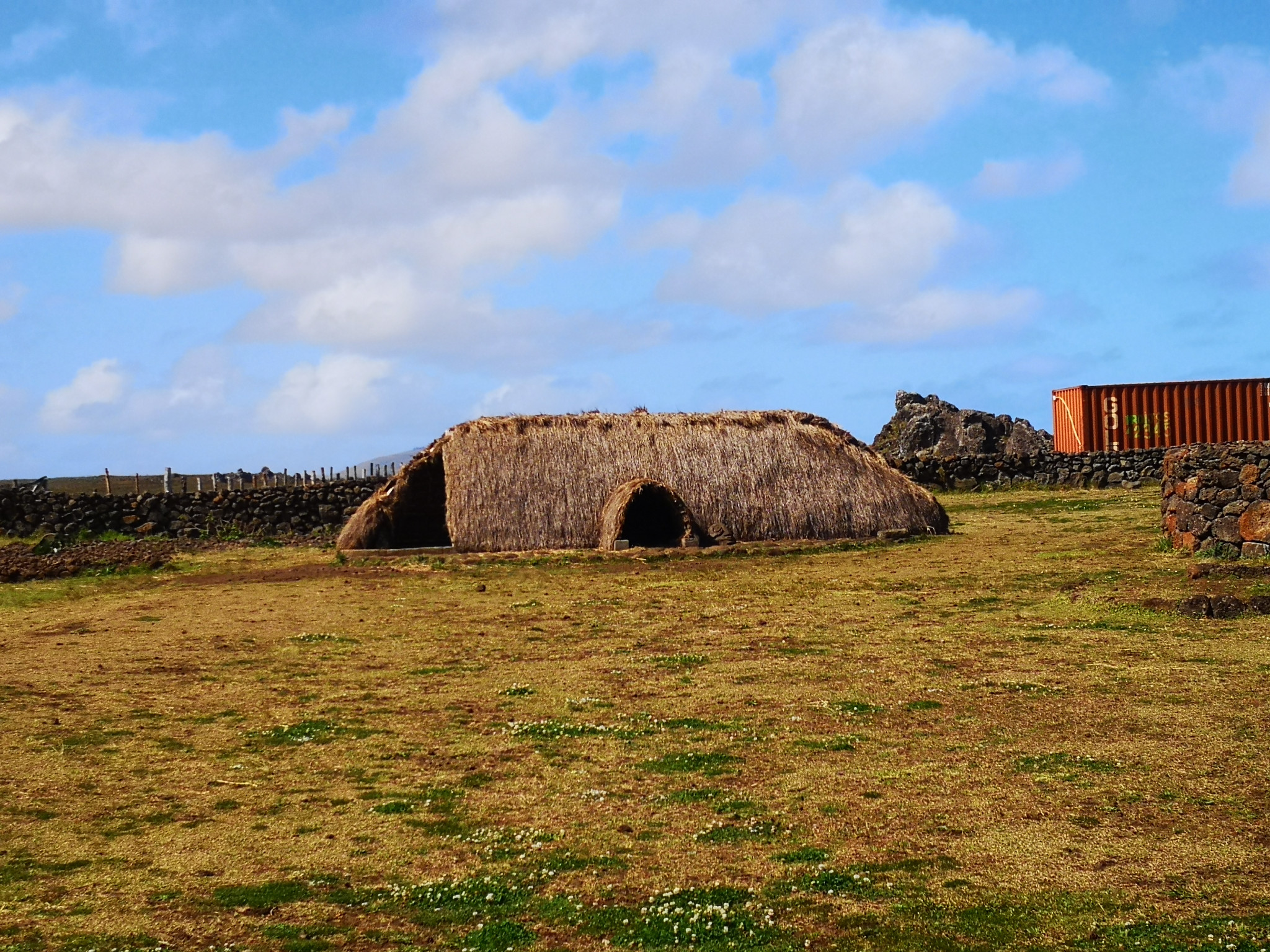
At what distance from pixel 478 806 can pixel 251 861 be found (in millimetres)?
1920

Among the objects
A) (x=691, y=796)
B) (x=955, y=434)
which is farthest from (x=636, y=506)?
(x=955, y=434)

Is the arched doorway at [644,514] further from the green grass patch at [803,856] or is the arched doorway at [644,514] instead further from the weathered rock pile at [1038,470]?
the green grass patch at [803,856]

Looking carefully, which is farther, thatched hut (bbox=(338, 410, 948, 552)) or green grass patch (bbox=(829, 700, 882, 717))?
thatched hut (bbox=(338, 410, 948, 552))

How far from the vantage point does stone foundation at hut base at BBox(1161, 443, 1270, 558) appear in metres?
21.7

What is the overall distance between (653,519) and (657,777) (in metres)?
20.6

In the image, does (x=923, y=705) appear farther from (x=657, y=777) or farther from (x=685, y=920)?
(x=685, y=920)

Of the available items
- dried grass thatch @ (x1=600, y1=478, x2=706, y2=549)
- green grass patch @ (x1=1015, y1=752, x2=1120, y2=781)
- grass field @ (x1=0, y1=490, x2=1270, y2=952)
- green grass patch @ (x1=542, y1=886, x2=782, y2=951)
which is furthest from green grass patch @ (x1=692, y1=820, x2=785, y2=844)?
dried grass thatch @ (x1=600, y1=478, x2=706, y2=549)

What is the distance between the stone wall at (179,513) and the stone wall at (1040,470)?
21050mm

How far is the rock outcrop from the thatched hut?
79.6 ft

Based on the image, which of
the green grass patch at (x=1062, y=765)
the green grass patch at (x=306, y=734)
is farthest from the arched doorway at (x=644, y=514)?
the green grass patch at (x=1062, y=765)

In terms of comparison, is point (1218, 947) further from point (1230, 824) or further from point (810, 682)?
point (810, 682)

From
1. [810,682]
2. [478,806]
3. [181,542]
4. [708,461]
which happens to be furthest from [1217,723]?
[181,542]

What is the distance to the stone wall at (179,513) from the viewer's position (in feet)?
135

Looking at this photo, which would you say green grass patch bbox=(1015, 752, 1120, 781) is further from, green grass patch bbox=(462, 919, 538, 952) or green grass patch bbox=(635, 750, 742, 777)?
green grass patch bbox=(462, 919, 538, 952)
